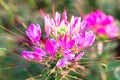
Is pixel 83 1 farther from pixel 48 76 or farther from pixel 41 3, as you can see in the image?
pixel 48 76

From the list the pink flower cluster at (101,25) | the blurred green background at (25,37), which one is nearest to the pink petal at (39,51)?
the blurred green background at (25,37)

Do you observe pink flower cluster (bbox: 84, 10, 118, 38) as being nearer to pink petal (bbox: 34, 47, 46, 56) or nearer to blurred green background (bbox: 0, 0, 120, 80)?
blurred green background (bbox: 0, 0, 120, 80)

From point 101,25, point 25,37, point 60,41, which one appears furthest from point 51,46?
point 25,37

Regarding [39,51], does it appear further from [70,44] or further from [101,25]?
[101,25]

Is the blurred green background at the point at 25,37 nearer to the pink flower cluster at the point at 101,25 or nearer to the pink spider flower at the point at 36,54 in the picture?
the pink flower cluster at the point at 101,25

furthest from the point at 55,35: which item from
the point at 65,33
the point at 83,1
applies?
the point at 83,1

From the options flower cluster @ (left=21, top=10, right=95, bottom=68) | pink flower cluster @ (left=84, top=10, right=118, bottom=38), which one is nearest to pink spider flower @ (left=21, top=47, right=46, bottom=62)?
flower cluster @ (left=21, top=10, right=95, bottom=68)
